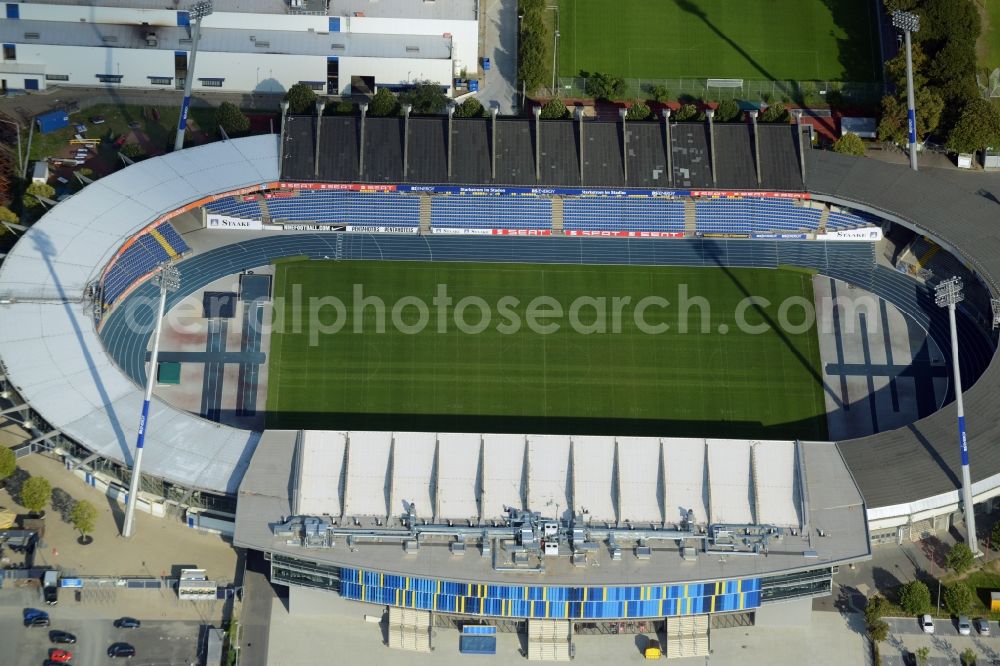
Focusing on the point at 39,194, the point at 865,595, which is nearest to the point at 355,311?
the point at 39,194

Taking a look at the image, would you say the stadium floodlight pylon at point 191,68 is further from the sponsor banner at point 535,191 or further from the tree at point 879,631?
the tree at point 879,631

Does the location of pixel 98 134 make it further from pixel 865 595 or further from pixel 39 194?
pixel 865 595

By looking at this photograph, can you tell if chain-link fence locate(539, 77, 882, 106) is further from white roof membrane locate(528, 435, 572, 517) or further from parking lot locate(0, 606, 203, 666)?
parking lot locate(0, 606, 203, 666)

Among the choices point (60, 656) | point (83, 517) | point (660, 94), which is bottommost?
point (60, 656)

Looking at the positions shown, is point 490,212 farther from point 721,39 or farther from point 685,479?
point 685,479

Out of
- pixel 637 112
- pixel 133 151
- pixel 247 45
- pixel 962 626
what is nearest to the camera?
pixel 962 626

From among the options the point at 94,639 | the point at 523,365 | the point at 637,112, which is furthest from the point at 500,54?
the point at 94,639

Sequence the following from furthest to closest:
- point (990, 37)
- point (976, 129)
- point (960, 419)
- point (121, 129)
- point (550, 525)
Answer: point (990, 37) < point (121, 129) < point (976, 129) < point (960, 419) < point (550, 525)
